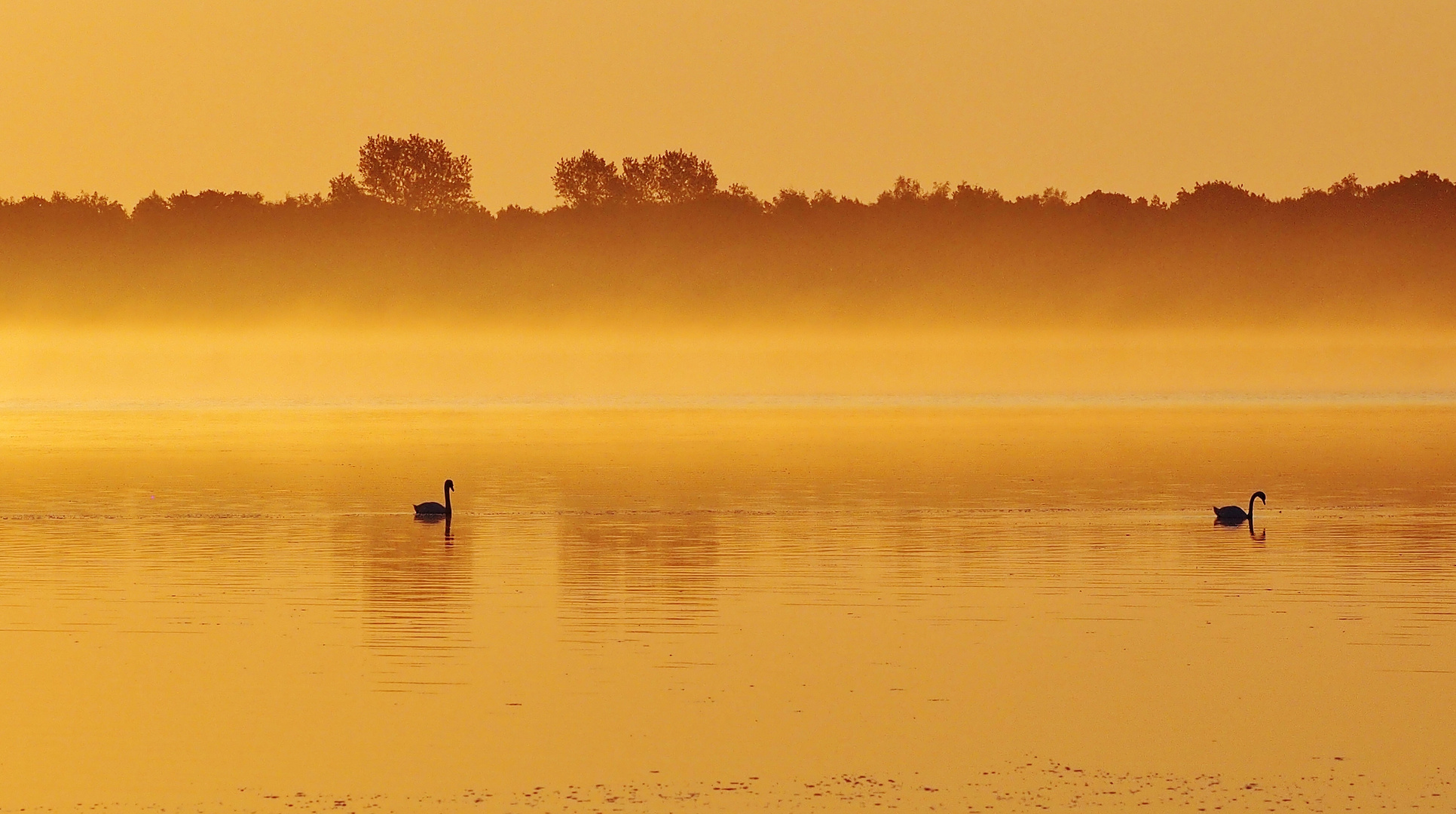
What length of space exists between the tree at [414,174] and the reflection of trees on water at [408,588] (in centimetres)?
13261

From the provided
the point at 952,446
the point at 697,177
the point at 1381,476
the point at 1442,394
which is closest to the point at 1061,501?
the point at 1381,476

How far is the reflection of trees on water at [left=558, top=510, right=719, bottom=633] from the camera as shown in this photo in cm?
2016

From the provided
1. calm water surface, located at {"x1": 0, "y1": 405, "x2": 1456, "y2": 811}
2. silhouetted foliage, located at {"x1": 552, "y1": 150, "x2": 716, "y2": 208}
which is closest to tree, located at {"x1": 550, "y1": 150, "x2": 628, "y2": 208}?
silhouetted foliage, located at {"x1": 552, "y1": 150, "x2": 716, "y2": 208}

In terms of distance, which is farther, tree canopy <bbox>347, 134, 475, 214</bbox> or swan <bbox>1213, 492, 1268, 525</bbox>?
tree canopy <bbox>347, 134, 475, 214</bbox>

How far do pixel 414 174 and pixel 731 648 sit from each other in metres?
149

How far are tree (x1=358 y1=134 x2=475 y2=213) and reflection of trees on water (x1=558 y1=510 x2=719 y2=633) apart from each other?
132391 mm

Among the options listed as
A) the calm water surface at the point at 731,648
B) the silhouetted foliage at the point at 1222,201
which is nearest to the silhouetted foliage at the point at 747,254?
the silhouetted foliage at the point at 1222,201

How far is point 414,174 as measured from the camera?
16338 centimetres

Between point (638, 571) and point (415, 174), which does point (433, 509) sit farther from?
point (415, 174)

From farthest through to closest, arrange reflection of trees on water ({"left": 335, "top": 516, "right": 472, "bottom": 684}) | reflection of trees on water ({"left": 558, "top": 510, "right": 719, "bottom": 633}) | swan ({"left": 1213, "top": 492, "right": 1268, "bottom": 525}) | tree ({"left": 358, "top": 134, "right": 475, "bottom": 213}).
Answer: tree ({"left": 358, "top": 134, "right": 475, "bottom": 213}) < swan ({"left": 1213, "top": 492, "right": 1268, "bottom": 525}) < reflection of trees on water ({"left": 558, "top": 510, "right": 719, "bottom": 633}) < reflection of trees on water ({"left": 335, "top": 516, "right": 472, "bottom": 684})

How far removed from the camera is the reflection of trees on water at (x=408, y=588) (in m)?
18.2

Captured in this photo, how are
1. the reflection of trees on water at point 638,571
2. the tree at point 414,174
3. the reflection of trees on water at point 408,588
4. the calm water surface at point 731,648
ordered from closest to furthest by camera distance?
the calm water surface at point 731,648 < the reflection of trees on water at point 408,588 < the reflection of trees on water at point 638,571 < the tree at point 414,174

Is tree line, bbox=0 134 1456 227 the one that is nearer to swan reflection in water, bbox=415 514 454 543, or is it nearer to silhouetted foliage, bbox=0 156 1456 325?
silhouetted foliage, bbox=0 156 1456 325

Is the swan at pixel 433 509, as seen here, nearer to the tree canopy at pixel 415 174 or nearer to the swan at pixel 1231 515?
the swan at pixel 1231 515
